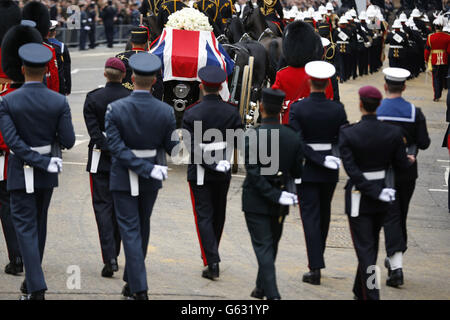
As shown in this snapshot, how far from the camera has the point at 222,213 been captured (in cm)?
813

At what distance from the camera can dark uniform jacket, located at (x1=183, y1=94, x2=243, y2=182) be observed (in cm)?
790

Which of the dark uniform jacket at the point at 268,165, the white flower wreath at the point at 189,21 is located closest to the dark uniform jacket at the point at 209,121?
the dark uniform jacket at the point at 268,165

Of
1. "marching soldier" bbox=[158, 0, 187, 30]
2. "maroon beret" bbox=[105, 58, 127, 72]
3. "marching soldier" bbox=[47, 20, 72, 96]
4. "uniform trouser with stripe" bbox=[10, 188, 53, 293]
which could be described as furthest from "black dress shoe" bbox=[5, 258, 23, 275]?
"marching soldier" bbox=[158, 0, 187, 30]

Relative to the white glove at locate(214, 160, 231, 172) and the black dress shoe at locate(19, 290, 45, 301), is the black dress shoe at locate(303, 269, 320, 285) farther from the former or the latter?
the black dress shoe at locate(19, 290, 45, 301)

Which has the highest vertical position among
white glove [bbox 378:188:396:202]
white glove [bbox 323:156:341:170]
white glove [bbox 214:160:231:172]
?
white glove [bbox 378:188:396:202]

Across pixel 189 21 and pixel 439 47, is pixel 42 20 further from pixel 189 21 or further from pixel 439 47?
pixel 439 47

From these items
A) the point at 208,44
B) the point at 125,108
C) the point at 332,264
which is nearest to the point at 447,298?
the point at 332,264

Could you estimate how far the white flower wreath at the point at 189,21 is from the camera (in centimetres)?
1171

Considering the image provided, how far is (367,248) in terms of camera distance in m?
7.15

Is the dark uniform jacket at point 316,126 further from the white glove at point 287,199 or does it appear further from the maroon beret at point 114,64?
the maroon beret at point 114,64

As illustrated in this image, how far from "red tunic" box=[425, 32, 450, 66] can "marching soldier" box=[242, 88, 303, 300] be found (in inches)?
627

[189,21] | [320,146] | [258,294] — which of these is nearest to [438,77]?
[189,21]
